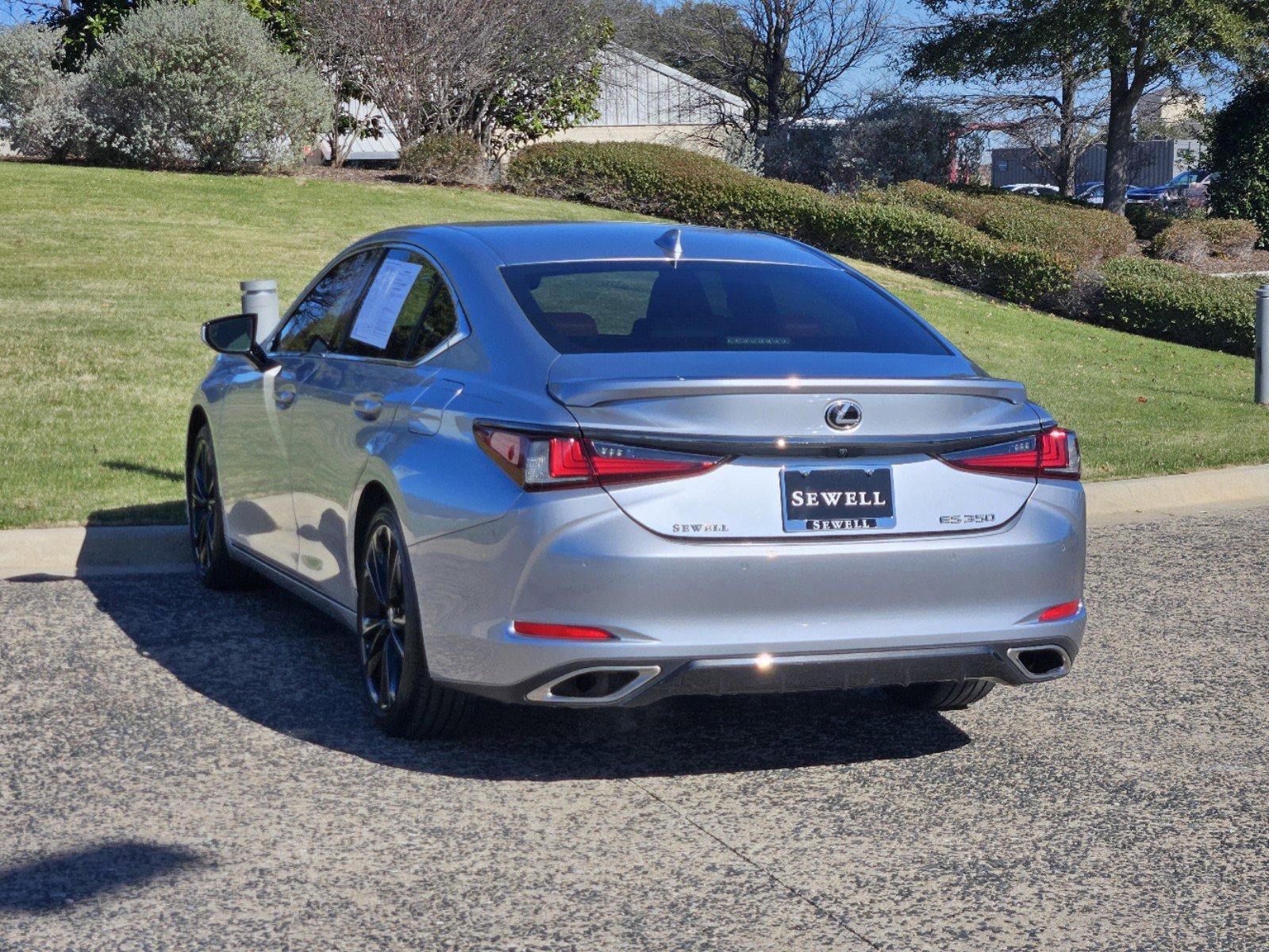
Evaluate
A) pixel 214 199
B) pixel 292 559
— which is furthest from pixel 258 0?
pixel 292 559

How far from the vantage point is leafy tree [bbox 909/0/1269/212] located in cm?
2961

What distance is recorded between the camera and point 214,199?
21625 mm

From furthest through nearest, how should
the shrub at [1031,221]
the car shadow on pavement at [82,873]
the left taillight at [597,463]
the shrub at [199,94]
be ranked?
1. the shrub at [1031,221]
2. the shrub at [199,94]
3. the left taillight at [597,463]
4. the car shadow on pavement at [82,873]

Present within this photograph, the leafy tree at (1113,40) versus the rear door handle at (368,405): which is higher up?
the leafy tree at (1113,40)

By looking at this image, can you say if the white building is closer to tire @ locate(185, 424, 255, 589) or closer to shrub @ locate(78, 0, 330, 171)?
shrub @ locate(78, 0, 330, 171)

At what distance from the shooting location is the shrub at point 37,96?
2428cm

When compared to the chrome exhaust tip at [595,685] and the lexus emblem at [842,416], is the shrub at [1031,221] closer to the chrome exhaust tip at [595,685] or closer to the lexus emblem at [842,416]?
the lexus emblem at [842,416]

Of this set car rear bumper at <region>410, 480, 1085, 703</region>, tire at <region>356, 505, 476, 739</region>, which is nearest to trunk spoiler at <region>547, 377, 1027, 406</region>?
car rear bumper at <region>410, 480, 1085, 703</region>

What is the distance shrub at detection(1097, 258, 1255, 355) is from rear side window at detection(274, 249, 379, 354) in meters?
16.2

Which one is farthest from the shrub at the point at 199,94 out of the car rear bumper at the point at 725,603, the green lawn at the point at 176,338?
the car rear bumper at the point at 725,603

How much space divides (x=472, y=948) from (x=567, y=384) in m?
1.50

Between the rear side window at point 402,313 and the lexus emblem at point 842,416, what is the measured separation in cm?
133

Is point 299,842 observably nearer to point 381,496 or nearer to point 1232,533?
point 381,496

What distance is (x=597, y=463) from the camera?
4.16 metres
